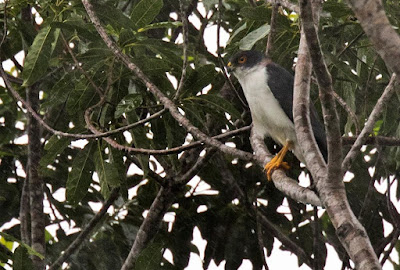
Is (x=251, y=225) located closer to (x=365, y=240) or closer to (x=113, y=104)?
(x=113, y=104)

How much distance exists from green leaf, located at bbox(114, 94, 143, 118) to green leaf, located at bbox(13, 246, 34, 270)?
1.01 metres

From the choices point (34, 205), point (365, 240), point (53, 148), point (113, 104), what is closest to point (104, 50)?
point (113, 104)

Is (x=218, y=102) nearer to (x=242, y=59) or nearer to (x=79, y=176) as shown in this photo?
(x=242, y=59)

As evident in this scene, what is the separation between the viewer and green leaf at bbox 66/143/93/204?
523 cm

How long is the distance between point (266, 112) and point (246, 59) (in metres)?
0.50

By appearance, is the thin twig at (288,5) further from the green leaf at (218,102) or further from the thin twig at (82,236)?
the thin twig at (82,236)

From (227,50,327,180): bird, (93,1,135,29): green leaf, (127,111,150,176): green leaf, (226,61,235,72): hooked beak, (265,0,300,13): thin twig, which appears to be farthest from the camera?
(226,61,235,72): hooked beak

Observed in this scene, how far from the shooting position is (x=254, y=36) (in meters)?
5.04

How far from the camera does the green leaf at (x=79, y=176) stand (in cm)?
523

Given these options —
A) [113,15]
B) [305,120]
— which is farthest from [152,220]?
[305,120]

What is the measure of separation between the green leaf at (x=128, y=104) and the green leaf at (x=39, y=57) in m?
0.56

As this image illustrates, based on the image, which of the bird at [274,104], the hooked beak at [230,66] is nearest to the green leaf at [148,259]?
the bird at [274,104]

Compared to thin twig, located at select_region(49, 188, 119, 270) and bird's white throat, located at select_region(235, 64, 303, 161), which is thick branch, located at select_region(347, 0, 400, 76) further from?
thin twig, located at select_region(49, 188, 119, 270)

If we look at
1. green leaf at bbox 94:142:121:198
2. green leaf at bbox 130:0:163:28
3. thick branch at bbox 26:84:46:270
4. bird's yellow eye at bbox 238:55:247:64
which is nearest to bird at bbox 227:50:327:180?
bird's yellow eye at bbox 238:55:247:64
